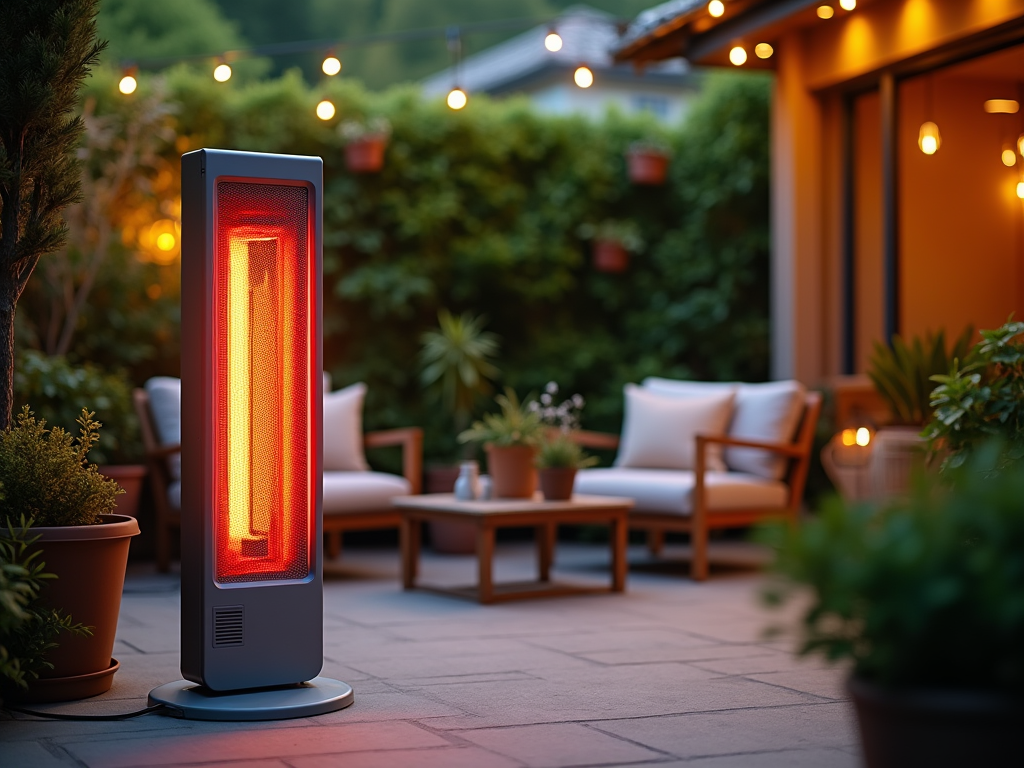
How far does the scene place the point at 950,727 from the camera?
1788 millimetres

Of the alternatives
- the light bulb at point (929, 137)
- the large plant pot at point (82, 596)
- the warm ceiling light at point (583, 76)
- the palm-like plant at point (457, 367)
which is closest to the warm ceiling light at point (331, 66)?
the warm ceiling light at point (583, 76)

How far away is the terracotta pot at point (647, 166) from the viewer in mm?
7988

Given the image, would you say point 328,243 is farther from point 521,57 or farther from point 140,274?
point 521,57

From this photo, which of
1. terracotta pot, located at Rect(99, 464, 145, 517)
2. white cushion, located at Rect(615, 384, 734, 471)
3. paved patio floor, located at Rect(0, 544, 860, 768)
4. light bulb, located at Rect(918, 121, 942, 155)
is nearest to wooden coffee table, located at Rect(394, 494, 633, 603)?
paved patio floor, located at Rect(0, 544, 860, 768)

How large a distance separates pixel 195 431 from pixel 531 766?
1146 millimetres

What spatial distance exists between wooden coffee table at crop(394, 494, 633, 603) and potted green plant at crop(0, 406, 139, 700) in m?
2.00

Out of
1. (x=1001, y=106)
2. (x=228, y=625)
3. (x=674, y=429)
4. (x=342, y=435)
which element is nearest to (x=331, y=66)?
(x=342, y=435)

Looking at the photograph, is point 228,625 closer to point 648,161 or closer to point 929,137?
point 929,137

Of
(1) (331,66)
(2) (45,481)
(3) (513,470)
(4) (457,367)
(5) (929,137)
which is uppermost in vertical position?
(1) (331,66)

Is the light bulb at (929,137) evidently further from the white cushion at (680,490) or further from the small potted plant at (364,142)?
the small potted plant at (364,142)

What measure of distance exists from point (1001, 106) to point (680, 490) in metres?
2.42

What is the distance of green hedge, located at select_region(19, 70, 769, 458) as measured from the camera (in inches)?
296

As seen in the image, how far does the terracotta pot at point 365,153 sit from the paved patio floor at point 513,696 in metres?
3.02

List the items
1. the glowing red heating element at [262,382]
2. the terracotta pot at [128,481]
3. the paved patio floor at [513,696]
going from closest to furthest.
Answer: the paved patio floor at [513,696] → the glowing red heating element at [262,382] → the terracotta pot at [128,481]
